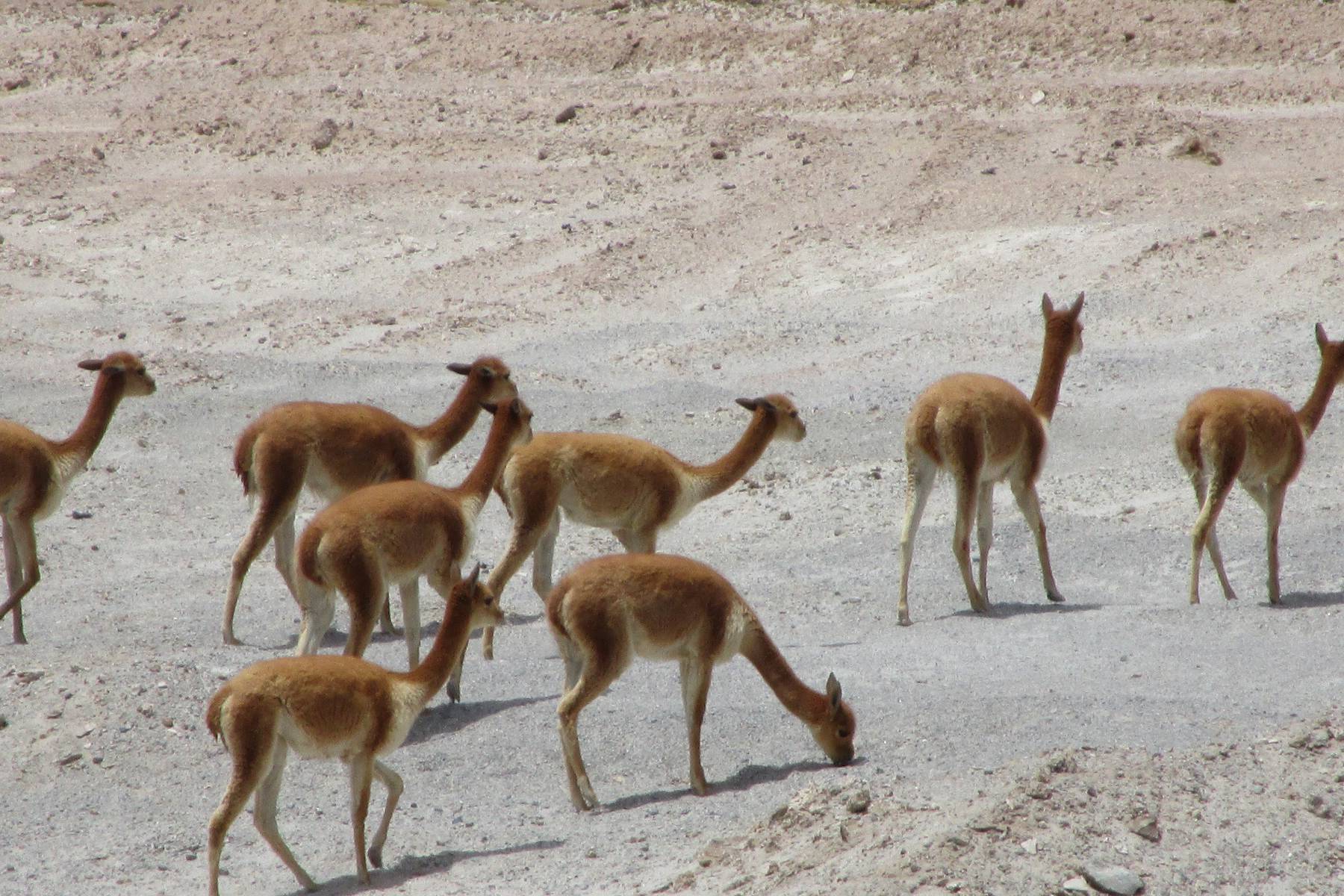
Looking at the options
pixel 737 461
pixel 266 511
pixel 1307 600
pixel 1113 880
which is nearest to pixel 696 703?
pixel 1113 880

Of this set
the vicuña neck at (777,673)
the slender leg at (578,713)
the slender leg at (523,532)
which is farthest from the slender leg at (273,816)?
the slender leg at (523,532)

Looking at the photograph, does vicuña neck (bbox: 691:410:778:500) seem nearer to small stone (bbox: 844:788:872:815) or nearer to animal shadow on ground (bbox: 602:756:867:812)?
animal shadow on ground (bbox: 602:756:867:812)

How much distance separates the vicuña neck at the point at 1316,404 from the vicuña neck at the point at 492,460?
622 centimetres

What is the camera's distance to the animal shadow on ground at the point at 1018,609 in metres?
12.8

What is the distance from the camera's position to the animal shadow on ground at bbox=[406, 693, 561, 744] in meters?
10.6

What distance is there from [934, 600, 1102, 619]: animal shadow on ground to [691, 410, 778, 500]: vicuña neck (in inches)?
77.0

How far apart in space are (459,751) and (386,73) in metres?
25.9

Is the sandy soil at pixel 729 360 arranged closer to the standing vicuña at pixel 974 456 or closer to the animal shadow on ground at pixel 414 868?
the animal shadow on ground at pixel 414 868

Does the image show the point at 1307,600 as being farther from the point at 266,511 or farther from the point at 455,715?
the point at 266,511

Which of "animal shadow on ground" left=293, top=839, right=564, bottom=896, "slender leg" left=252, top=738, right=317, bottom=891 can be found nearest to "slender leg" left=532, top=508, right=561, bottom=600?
"animal shadow on ground" left=293, top=839, right=564, bottom=896

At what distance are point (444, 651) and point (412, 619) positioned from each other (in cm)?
265

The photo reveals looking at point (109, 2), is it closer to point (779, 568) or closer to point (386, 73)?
point (386, 73)

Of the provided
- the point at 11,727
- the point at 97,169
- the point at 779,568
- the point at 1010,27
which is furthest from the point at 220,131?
the point at 11,727

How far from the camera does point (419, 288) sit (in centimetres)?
2550
